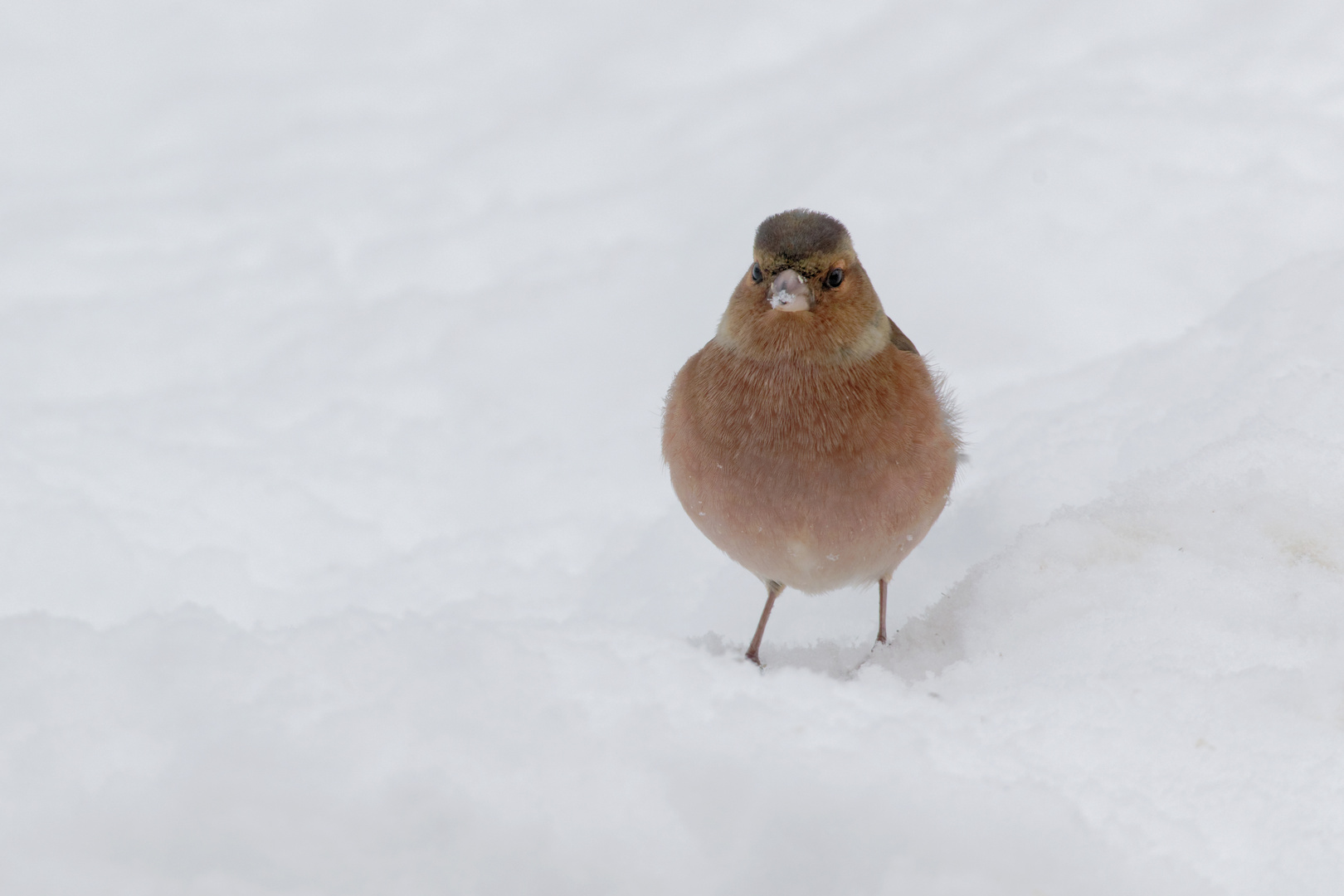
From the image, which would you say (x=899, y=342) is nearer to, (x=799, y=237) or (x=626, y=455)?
(x=799, y=237)

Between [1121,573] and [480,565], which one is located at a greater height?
[1121,573]

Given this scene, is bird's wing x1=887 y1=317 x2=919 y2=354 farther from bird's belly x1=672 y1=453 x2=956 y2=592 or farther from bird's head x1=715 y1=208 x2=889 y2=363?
bird's belly x1=672 y1=453 x2=956 y2=592

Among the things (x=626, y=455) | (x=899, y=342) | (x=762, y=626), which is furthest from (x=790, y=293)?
(x=626, y=455)

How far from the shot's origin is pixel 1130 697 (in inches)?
93.9

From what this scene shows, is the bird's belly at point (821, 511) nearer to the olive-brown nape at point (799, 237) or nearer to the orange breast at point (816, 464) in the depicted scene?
the orange breast at point (816, 464)

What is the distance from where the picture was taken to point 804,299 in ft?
10.8

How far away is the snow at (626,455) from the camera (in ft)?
6.32

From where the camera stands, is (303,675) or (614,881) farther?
(303,675)

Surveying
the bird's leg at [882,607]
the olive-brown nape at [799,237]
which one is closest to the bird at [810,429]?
the olive-brown nape at [799,237]

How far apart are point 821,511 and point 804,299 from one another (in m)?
0.60

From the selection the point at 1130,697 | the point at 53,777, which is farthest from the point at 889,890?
the point at 53,777

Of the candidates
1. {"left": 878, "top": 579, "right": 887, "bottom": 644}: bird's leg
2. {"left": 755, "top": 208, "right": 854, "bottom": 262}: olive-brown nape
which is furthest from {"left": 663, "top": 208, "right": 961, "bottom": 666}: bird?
{"left": 878, "top": 579, "right": 887, "bottom": 644}: bird's leg

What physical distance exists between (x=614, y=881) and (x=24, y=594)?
12.2 ft

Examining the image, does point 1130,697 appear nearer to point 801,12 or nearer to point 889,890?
point 889,890
